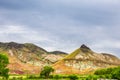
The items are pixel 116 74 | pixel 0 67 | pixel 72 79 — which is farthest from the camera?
pixel 72 79

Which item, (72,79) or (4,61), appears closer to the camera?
(4,61)

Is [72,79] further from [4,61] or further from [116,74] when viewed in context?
[4,61]

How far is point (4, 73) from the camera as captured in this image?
135500 millimetres

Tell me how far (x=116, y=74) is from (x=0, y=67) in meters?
59.0

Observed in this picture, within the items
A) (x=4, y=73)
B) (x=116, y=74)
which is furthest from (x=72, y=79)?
(x=4, y=73)

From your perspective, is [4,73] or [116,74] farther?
[116,74]

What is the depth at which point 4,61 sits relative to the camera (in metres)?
136

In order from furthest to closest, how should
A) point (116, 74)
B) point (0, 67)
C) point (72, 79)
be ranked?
point (72, 79), point (116, 74), point (0, 67)

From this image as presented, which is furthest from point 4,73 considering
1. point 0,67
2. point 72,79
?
point 72,79

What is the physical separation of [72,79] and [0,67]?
71.8 meters

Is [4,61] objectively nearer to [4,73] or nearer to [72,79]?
[4,73]

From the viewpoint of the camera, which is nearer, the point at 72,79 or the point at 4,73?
the point at 4,73

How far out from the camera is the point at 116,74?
541ft

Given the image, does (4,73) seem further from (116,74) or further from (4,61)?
(116,74)
